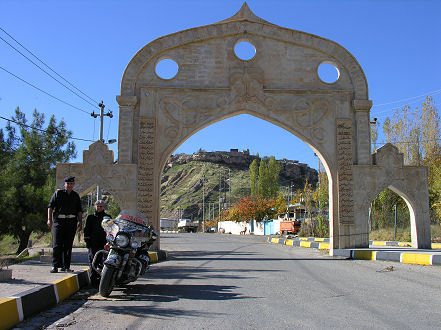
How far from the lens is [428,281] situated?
311 inches

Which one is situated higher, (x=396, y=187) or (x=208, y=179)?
(x=208, y=179)

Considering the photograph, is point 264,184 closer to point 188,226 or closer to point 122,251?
point 188,226

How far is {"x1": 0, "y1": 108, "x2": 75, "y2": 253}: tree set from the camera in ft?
51.5

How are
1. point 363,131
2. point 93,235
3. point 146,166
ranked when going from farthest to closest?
1. point 363,131
2. point 146,166
3. point 93,235

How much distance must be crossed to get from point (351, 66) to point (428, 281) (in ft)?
31.5

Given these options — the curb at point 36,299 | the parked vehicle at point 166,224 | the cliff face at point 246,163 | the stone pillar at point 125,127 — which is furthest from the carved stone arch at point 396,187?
the cliff face at point 246,163

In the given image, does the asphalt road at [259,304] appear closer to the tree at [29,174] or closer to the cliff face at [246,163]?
the tree at [29,174]

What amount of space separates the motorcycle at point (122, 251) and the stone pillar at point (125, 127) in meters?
8.30

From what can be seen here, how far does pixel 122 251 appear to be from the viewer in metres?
6.01

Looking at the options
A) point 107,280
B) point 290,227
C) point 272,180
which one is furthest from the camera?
point 272,180

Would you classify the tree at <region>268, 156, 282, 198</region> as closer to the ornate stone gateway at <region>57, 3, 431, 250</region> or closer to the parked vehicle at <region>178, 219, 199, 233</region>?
the parked vehicle at <region>178, 219, 199, 233</region>

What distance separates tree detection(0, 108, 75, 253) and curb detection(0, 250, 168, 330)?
978 centimetres

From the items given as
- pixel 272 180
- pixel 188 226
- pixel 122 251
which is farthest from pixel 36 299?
pixel 188 226

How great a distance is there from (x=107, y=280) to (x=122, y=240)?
0.58 meters
